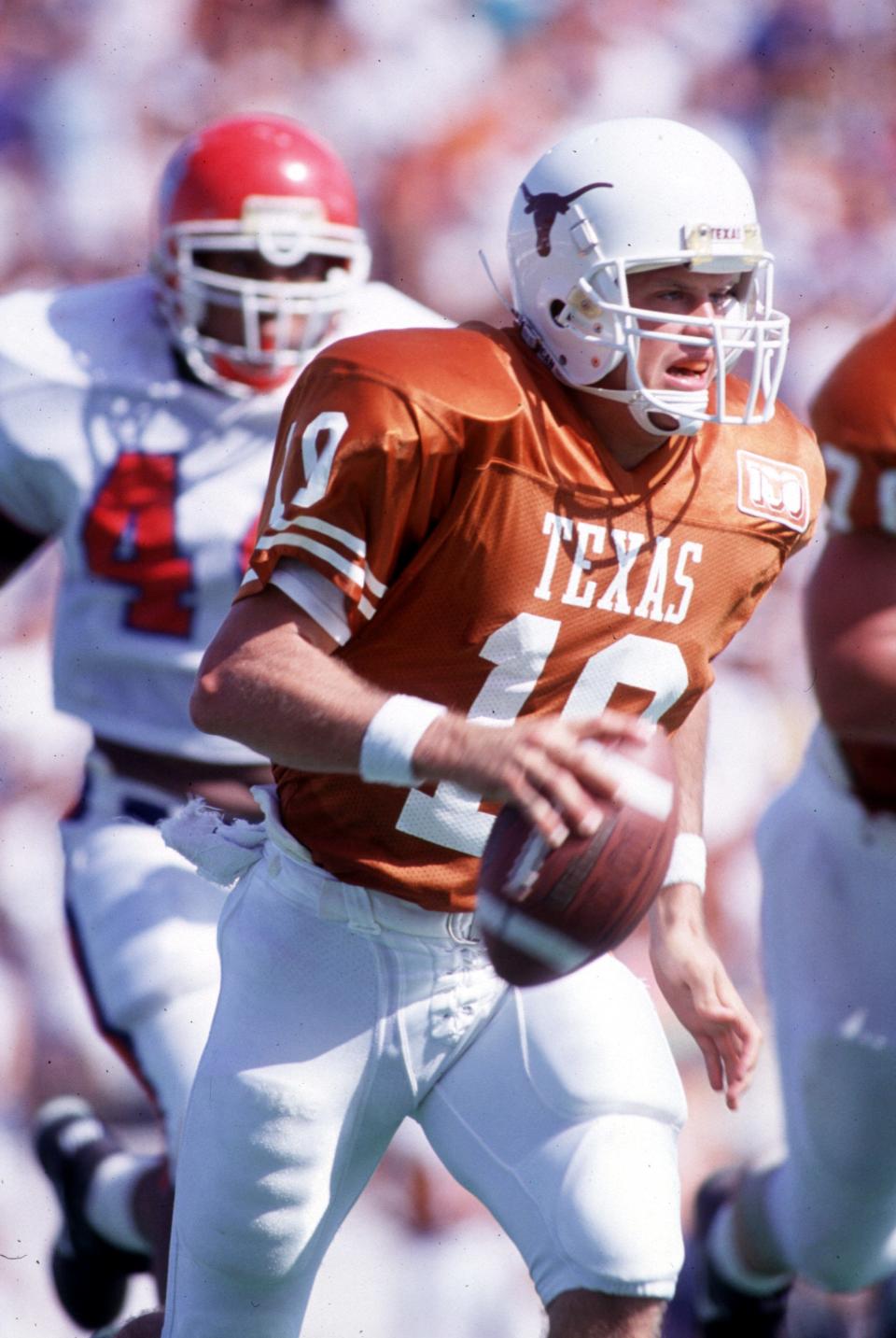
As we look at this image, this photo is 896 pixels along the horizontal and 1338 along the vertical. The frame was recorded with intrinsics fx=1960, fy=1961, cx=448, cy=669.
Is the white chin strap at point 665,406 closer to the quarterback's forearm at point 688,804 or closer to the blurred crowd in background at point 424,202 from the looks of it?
the quarterback's forearm at point 688,804

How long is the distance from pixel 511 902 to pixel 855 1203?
145 centimetres

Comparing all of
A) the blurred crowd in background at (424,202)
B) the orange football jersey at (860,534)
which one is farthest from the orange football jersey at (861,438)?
the blurred crowd in background at (424,202)

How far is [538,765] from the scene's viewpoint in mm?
1699

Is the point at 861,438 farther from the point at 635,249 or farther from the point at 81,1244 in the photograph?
the point at 81,1244

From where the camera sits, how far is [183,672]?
3.19 meters

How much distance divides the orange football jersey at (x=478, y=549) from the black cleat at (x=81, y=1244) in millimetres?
1646

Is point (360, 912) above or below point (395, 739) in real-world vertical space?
below

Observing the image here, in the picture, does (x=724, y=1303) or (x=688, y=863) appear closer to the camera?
(x=688, y=863)

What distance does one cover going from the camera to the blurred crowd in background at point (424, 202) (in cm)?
380

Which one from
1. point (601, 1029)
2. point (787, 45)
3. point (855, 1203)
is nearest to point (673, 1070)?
point (601, 1029)

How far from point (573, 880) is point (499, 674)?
281 mm

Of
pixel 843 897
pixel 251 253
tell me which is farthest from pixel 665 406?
pixel 251 253

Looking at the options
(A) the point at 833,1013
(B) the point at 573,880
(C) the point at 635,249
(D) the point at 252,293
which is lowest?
(A) the point at 833,1013

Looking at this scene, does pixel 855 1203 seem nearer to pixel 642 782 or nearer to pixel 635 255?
pixel 642 782
